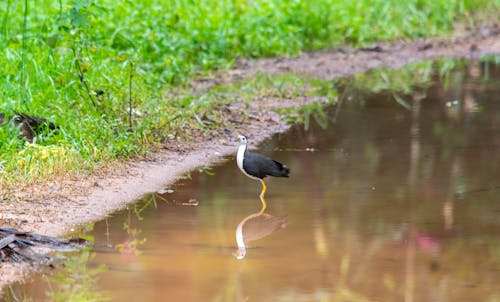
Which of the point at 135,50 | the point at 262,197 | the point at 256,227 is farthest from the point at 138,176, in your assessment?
the point at 135,50

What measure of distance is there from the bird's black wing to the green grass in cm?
145

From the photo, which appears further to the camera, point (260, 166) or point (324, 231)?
point (260, 166)

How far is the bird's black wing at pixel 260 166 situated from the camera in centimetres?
784

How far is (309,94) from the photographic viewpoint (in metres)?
12.8

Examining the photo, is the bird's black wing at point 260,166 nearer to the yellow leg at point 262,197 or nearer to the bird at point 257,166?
the bird at point 257,166

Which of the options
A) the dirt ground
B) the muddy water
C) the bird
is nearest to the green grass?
the dirt ground

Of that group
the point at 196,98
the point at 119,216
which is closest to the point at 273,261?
the point at 119,216

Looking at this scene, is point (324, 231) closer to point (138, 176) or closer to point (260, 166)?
point (260, 166)

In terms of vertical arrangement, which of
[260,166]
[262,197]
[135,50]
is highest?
[135,50]

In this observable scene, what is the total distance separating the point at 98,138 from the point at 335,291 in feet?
13.0

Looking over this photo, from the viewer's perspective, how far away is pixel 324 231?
6898mm

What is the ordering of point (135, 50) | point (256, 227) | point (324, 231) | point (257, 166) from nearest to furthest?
point (324, 231) → point (256, 227) → point (257, 166) → point (135, 50)

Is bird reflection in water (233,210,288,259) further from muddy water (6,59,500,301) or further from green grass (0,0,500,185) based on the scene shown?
green grass (0,0,500,185)

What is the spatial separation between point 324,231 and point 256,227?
1.67ft
